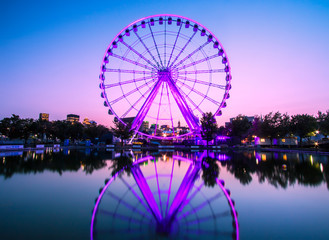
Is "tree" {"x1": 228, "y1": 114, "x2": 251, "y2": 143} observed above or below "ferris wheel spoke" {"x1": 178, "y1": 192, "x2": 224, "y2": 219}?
above

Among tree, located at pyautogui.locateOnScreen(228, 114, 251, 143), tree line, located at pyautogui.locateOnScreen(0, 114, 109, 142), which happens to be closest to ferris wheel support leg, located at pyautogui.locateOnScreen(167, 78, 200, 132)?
tree, located at pyautogui.locateOnScreen(228, 114, 251, 143)

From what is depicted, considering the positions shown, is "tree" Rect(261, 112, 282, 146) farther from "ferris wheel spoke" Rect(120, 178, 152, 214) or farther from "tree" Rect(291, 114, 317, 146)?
"ferris wheel spoke" Rect(120, 178, 152, 214)

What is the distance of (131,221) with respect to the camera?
566cm

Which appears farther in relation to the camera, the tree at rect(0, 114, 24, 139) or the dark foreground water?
the tree at rect(0, 114, 24, 139)

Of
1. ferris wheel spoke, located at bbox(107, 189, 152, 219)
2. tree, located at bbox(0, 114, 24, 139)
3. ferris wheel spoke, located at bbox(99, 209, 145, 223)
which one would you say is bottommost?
ferris wheel spoke, located at bbox(99, 209, 145, 223)

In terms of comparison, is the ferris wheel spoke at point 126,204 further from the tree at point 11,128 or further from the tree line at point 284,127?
the tree at point 11,128

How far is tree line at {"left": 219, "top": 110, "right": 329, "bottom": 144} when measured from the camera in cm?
4678

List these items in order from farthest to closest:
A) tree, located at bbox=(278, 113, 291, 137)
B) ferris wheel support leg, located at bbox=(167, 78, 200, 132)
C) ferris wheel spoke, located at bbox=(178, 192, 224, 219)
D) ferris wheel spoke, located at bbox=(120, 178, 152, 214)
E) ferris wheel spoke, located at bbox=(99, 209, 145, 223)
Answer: tree, located at bbox=(278, 113, 291, 137) → ferris wheel support leg, located at bbox=(167, 78, 200, 132) → ferris wheel spoke, located at bbox=(120, 178, 152, 214) → ferris wheel spoke, located at bbox=(178, 192, 224, 219) → ferris wheel spoke, located at bbox=(99, 209, 145, 223)

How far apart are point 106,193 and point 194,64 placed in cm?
2587

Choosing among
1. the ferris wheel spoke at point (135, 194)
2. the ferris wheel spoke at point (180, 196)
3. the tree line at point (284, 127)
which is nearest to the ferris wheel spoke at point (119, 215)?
the ferris wheel spoke at point (135, 194)

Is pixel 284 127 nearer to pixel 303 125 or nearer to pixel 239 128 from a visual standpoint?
pixel 303 125

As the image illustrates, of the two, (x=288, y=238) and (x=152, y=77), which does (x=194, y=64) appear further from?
(x=288, y=238)

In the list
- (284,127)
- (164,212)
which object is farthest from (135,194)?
(284,127)

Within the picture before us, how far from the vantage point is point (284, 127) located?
5084 centimetres
